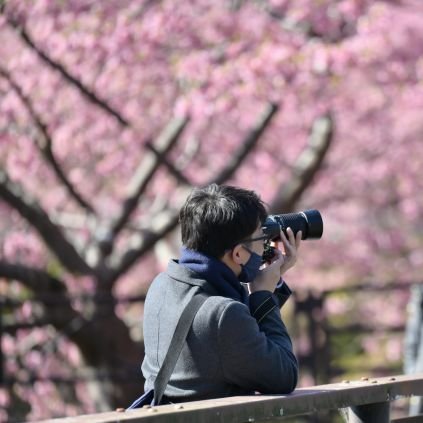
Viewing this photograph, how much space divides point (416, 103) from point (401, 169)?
90.6 inches

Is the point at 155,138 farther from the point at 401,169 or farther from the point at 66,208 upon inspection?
the point at 401,169

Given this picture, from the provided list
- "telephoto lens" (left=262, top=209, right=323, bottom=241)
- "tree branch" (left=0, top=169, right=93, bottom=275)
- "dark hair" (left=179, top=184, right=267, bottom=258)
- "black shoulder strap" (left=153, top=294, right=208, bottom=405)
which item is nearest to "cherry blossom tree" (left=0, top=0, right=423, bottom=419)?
"tree branch" (left=0, top=169, right=93, bottom=275)

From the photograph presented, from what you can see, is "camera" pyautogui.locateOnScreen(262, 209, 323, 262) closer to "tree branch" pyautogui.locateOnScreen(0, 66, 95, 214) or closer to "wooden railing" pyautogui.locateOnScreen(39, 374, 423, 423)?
"wooden railing" pyautogui.locateOnScreen(39, 374, 423, 423)

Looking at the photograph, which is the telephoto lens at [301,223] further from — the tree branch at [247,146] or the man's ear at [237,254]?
the tree branch at [247,146]

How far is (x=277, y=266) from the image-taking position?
2.67 metres

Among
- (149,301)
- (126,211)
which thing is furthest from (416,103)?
(149,301)

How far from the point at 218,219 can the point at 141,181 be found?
5.51 metres

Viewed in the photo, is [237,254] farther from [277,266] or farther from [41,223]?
[41,223]

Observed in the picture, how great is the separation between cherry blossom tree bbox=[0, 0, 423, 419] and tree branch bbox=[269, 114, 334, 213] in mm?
16

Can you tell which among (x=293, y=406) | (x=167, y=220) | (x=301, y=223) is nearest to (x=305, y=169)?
(x=167, y=220)

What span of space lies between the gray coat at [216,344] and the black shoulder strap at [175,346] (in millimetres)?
17

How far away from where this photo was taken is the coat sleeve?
2412 mm

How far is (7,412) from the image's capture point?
7.86 metres

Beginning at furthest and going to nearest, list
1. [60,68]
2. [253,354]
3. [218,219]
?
[60,68]
[218,219]
[253,354]
